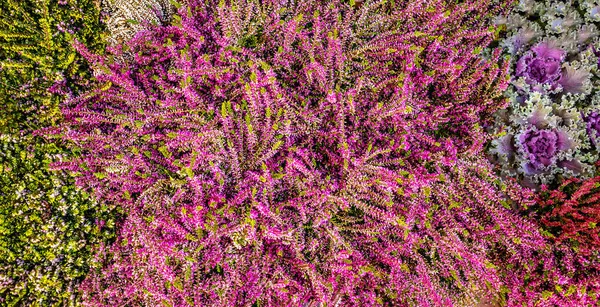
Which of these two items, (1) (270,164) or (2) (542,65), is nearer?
(1) (270,164)

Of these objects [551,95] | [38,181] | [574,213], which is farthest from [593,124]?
[38,181]

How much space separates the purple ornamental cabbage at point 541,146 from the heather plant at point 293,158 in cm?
27

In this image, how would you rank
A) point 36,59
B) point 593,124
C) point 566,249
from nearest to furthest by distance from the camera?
point 36,59, point 566,249, point 593,124

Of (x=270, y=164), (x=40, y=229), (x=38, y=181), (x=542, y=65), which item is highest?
(x=542, y=65)

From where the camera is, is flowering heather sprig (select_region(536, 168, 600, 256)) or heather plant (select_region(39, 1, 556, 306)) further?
flowering heather sprig (select_region(536, 168, 600, 256))

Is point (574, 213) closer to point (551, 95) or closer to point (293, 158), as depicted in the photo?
point (551, 95)

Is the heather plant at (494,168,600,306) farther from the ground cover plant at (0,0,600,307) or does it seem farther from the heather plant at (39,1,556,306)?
the heather plant at (39,1,556,306)

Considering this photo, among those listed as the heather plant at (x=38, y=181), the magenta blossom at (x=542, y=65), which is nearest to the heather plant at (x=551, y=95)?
the magenta blossom at (x=542, y=65)

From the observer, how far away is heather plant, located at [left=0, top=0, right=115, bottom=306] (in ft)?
5.21

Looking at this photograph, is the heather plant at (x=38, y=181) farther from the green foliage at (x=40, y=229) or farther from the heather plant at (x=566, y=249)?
the heather plant at (x=566, y=249)

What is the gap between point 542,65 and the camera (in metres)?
1.89

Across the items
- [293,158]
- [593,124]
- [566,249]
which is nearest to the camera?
[293,158]

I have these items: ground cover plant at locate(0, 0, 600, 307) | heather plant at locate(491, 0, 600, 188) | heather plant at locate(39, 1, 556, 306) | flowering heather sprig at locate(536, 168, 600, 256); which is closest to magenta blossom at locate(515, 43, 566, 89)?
heather plant at locate(491, 0, 600, 188)

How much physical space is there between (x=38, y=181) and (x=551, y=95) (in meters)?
2.31
